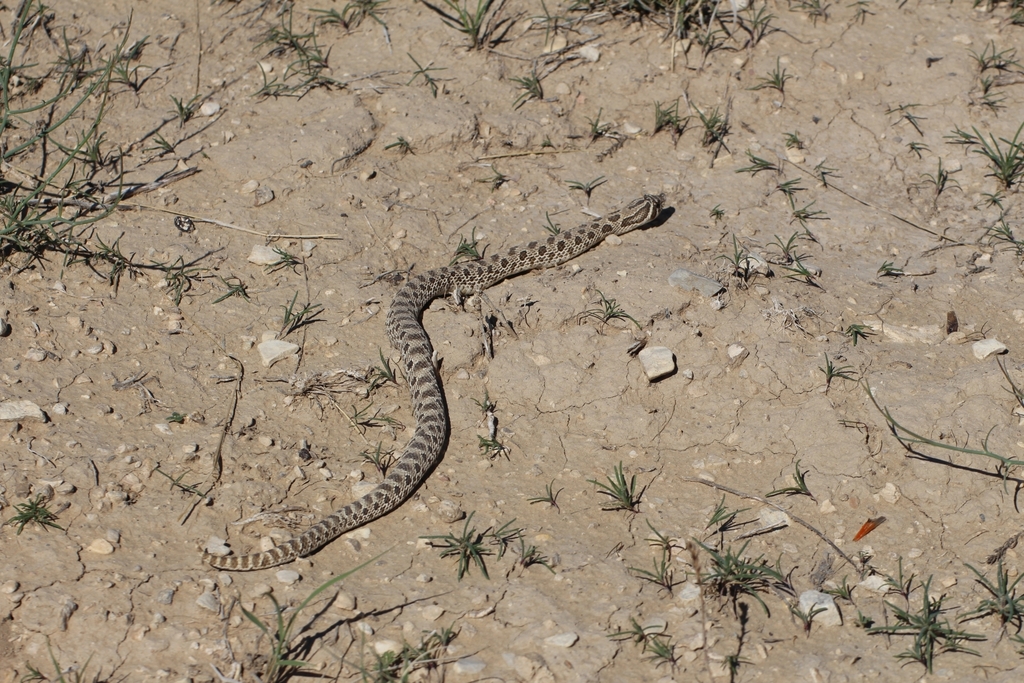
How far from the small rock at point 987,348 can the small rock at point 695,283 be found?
6.28 ft

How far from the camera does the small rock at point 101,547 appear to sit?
5.29 meters

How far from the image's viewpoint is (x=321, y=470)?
19.8 ft

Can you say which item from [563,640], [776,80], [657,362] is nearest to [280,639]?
[563,640]

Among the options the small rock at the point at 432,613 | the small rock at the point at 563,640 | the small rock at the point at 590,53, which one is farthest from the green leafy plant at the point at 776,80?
the small rock at the point at 432,613

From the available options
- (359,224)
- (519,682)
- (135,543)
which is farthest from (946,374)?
(135,543)

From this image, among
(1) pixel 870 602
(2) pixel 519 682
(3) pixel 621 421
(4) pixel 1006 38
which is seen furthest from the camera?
(4) pixel 1006 38

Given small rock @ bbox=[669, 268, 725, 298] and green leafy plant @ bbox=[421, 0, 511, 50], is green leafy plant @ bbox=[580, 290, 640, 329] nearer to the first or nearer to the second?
small rock @ bbox=[669, 268, 725, 298]

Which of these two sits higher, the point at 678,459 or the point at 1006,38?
the point at 1006,38

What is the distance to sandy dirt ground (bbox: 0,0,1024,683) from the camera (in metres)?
5.09

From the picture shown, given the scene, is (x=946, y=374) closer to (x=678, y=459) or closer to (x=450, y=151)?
(x=678, y=459)

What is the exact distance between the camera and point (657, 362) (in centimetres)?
659

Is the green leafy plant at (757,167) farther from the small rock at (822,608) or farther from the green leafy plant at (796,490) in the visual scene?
the small rock at (822,608)

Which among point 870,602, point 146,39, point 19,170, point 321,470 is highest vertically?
point 146,39

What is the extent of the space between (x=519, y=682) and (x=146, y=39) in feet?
24.7
